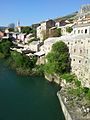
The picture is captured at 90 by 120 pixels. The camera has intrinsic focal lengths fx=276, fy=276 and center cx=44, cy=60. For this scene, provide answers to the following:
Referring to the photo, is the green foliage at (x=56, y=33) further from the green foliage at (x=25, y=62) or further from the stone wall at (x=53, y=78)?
the stone wall at (x=53, y=78)

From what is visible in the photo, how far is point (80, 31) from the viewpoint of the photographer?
2619 centimetres

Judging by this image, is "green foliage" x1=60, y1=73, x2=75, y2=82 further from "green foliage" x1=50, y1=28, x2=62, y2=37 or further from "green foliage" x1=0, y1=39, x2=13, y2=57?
"green foliage" x1=0, y1=39, x2=13, y2=57

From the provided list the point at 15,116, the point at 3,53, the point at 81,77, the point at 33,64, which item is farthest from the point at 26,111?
the point at 3,53

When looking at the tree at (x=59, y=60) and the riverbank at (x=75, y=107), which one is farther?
the tree at (x=59, y=60)

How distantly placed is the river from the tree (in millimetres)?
1588

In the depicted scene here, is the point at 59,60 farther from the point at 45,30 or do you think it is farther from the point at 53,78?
the point at 45,30

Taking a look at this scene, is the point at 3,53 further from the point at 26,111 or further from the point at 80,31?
the point at 26,111

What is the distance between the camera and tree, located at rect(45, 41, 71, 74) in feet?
89.0

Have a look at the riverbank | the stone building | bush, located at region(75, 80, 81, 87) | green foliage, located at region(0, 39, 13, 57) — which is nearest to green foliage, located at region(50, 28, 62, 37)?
the stone building

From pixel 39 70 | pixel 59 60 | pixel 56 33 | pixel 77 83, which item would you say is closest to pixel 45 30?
pixel 56 33

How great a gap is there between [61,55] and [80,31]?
3022mm

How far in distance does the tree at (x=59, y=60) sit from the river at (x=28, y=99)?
5.21ft

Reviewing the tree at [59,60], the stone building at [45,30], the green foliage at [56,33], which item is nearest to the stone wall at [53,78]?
the tree at [59,60]

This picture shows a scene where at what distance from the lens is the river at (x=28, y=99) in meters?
18.9
